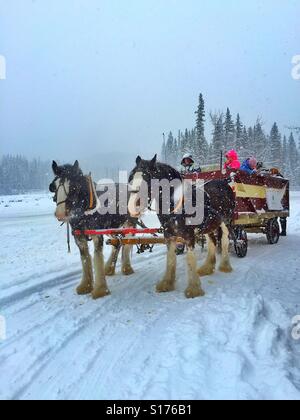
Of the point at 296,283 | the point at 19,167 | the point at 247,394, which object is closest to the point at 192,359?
the point at 247,394

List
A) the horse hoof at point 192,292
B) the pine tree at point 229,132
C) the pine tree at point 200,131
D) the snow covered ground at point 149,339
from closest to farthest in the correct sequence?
the snow covered ground at point 149,339, the horse hoof at point 192,292, the pine tree at point 200,131, the pine tree at point 229,132

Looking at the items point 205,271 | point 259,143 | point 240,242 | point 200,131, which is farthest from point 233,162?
point 259,143

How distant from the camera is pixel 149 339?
421 centimetres

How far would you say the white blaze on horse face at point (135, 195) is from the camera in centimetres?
520

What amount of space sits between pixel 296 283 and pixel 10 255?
733 centimetres

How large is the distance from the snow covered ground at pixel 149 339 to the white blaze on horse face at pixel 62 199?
4.86 ft

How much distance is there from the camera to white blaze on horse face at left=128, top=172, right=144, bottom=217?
520cm

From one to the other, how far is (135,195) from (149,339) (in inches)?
83.8

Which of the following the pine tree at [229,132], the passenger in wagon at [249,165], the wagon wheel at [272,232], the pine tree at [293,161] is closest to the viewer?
the passenger in wagon at [249,165]

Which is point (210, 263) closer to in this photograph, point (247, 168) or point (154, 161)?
point (154, 161)

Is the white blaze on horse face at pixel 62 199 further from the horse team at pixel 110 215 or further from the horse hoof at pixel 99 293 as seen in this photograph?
the horse hoof at pixel 99 293

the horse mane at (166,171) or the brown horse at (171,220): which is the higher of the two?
the horse mane at (166,171)

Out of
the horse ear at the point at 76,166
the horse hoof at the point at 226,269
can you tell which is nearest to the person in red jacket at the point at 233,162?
the horse hoof at the point at 226,269

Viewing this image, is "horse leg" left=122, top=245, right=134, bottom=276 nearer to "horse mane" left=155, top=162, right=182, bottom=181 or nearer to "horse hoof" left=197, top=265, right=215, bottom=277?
"horse hoof" left=197, top=265, right=215, bottom=277
